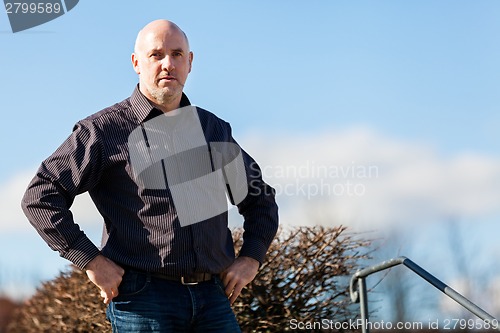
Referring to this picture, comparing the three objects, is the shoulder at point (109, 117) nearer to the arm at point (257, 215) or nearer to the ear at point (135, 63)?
the ear at point (135, 63)

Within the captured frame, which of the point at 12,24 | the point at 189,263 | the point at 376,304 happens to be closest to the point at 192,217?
the point at 189,263

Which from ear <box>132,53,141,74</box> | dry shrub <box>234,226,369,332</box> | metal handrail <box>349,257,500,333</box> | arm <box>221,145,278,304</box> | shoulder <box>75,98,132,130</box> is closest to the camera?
shoulder <box>75,98,132,130</box>

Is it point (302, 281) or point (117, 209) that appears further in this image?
point (302, 281)

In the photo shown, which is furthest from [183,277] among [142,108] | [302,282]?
[302,282]

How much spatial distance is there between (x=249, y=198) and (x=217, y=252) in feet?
1.32

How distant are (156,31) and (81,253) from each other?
878mm

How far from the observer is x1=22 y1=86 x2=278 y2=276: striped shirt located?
8.63 feet

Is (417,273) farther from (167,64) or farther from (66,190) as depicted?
(66,190)

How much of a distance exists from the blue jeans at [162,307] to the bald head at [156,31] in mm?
878

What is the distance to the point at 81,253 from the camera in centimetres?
261

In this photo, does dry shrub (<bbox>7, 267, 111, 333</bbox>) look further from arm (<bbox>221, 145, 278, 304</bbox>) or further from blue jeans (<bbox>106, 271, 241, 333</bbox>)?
blue jeans (<bbox>106, 271, 241, 333</bbox>)

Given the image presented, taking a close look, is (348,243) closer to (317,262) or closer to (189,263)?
(317,262)

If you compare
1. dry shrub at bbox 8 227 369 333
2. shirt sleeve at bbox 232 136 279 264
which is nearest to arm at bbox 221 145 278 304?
shirt sleeve at bbox 232 136 279 264

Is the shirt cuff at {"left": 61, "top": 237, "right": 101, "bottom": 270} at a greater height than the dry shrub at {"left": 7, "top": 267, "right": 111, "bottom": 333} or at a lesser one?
lesser
